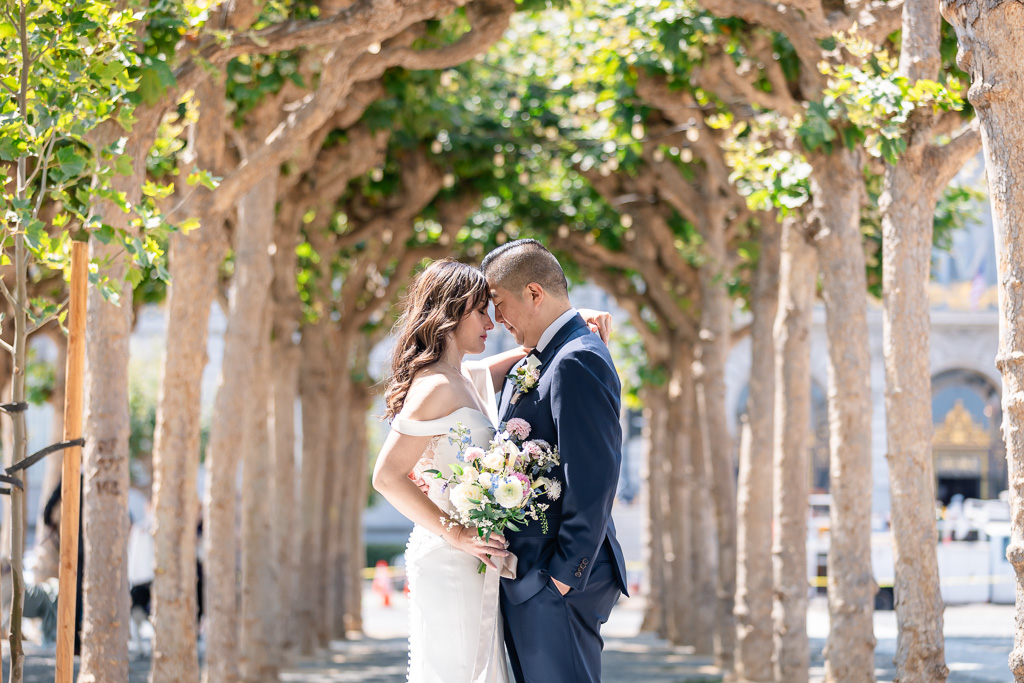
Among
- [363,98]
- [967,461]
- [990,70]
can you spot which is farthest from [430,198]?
[967,461]

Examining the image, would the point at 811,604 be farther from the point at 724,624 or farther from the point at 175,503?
the point at 175,503

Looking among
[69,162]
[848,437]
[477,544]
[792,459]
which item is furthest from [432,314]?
[792,459]

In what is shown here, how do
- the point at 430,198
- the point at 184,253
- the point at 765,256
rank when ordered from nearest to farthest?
the point at 184,253 → the point at 765,256 → the point at 430,198

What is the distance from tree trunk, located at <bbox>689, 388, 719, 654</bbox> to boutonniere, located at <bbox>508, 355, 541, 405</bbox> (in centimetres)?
1028

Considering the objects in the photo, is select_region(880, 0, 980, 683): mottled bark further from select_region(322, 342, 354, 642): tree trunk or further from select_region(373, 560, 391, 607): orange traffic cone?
select_region(373, 560, 391, 607): orange traffic cone

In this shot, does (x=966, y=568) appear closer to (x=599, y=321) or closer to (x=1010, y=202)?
(x=599, y=321)

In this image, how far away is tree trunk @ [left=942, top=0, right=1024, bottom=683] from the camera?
4.15 metres

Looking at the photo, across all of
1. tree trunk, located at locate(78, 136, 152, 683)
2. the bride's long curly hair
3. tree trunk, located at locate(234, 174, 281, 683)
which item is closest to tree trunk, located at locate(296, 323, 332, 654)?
tree trunk, located at locate(234, 174, 281, 683)

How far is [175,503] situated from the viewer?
7953 mm

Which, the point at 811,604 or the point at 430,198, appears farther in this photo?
the point at 811,604

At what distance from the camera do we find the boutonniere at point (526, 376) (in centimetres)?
473

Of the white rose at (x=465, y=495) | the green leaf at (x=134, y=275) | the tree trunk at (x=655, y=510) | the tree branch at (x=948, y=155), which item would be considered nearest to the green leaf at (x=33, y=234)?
the green leaf at (x=134, y=275)

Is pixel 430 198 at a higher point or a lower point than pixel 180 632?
higher

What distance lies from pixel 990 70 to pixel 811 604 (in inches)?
806
